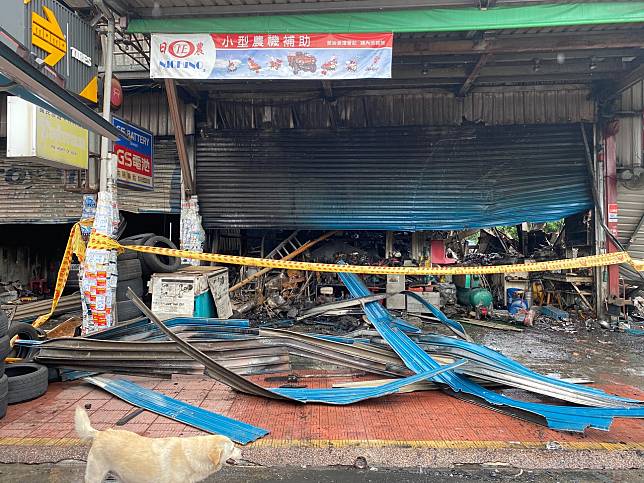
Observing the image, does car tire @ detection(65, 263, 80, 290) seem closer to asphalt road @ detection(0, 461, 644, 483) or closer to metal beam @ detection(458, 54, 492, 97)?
asphalt road @ detection(0, 461, 644, 483)

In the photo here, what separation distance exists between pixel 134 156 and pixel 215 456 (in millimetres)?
7242

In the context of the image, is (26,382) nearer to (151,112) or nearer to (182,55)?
(182,55)

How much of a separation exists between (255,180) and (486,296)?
6273 mm

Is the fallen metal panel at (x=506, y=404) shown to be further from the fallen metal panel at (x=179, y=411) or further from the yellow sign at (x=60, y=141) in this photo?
the yellow sign at (x=60, y=141)

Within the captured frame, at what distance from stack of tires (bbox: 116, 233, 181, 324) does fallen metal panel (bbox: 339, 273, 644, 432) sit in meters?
4.37

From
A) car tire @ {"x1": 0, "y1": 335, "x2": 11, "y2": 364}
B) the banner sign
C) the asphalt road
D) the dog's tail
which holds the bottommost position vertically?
the asphalt road

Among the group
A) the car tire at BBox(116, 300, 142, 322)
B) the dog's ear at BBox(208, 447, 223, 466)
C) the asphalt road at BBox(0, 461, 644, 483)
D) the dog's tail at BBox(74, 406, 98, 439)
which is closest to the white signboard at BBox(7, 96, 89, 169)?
the car tire at BBox(116, 300, 142, 322)

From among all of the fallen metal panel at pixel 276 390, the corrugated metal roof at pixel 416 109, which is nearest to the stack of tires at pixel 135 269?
the fallen metal panel at pixel 276 390

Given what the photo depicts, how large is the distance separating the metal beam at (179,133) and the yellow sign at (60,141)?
1.70m

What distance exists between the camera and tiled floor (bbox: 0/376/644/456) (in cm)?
348

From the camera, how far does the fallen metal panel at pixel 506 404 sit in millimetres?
3535

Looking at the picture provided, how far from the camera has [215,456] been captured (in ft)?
7.93

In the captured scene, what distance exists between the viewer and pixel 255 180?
9.62 metres

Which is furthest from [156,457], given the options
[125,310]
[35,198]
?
[35,198]
